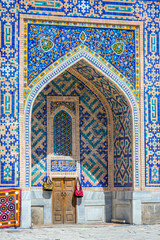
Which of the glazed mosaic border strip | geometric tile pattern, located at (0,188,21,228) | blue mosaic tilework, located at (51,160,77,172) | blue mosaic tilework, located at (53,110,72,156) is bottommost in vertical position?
geometric tile pattern, located at (0,188,21,228)

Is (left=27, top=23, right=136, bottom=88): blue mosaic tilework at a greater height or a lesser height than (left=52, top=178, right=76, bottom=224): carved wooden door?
greater

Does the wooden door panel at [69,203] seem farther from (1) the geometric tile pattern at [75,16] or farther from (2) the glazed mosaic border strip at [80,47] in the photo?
(2) the glazed mosaic border strip at [80,47]

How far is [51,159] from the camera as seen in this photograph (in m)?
12.0

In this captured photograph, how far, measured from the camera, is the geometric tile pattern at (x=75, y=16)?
10.9 meters

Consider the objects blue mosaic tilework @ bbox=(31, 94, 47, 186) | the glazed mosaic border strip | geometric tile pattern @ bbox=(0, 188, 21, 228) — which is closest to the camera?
geometric tile pattern @ bbox=(0, 188, 21, 228)

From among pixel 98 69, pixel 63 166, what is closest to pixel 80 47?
pixel 98 69

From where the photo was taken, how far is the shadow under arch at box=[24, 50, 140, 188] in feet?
35.9

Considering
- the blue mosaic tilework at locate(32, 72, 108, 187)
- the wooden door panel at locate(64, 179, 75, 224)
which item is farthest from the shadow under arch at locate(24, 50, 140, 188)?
the wooden door panel at locate(64, 179, 75, 224)

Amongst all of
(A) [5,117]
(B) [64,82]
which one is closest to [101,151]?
(B) [64,82]

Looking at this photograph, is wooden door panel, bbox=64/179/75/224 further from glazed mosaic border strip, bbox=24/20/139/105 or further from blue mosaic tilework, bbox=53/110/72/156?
glazed mosaic border strip, bbox=24/20/139/105

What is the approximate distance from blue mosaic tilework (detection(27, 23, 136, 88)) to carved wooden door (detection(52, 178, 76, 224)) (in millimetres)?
2340

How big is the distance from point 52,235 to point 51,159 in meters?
2.50

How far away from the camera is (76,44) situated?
447 inches

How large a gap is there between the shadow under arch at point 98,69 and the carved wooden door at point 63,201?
1.36 metres
